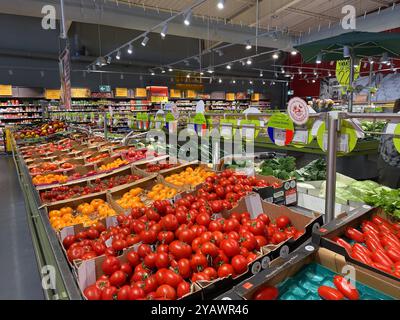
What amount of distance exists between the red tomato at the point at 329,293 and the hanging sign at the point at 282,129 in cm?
95

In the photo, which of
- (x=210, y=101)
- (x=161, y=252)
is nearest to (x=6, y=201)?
(x=161, y=252)

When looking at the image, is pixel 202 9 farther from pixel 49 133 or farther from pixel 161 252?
pixel 161 252

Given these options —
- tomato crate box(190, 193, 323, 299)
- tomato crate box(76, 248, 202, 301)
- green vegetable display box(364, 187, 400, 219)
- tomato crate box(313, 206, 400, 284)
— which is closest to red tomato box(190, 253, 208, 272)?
tomato crate box(76, 248, 202, 301)

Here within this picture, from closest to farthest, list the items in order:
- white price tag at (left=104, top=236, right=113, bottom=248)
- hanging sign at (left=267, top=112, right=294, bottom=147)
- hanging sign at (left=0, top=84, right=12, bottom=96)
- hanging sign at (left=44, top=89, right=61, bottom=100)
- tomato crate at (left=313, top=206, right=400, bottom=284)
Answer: tomato crate at (left=313, top=206, right=400, bottom=284) < white price tag at (left=104, top=236, right=113, bottom=248) < hanging sign at (left=267, top=112, right=294, bottom=147) < hanging sign at (left=0, top=84, right=12, bottom=96) < hanging sign at (left=44, top=89, right=61, bottom=100)

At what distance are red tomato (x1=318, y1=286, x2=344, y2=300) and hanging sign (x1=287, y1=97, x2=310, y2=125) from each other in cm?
94

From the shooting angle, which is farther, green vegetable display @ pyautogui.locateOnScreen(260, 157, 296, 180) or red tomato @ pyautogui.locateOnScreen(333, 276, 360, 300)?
green vegetable display @ pyautogui.locateOnScreen(260, 157, 296, 180)

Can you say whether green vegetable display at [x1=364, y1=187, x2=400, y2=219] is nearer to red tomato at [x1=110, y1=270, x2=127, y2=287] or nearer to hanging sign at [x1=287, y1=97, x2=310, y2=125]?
hanging sign at [x1=287, y1=97, x2=310, y2=125]

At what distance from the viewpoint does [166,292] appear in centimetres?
121

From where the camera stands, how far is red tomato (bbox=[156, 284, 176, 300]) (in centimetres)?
120

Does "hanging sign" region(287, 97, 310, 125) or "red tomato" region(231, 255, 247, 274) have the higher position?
"hanging sign" region(287, 97, 310, 125)

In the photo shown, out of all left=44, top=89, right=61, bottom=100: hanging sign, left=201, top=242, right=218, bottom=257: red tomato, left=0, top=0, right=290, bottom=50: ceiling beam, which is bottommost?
left=201, top=242, right=218, bottom=257: red tomato

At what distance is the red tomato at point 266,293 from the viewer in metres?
1.18

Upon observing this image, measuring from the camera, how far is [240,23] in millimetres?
12352

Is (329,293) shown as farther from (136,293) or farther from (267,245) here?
(136,293)
